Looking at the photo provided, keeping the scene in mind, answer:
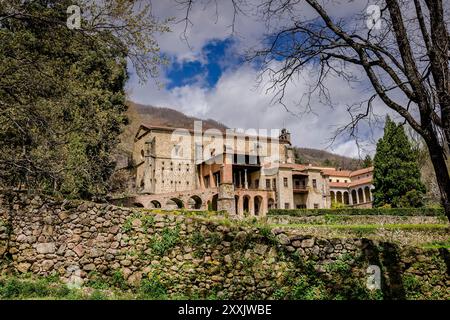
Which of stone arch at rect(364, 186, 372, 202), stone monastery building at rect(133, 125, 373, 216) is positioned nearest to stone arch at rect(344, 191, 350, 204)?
stone arch at rect(364, 186, 372, 202)

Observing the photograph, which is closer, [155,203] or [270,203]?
[155,203]

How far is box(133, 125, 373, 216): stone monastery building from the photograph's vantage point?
141 ft

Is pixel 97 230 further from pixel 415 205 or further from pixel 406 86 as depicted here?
pixel 415 205

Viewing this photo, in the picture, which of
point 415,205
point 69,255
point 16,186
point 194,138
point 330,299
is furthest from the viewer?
point 194,138

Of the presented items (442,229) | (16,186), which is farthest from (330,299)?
(442,229)

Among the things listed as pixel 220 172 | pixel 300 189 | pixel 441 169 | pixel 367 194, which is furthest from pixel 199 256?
pixel 367 194

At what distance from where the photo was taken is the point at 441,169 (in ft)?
18.6

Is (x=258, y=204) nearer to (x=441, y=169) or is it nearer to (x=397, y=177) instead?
(x=397, y=177)

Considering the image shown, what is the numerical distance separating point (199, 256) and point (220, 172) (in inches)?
1411

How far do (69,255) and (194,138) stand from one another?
4306 cm

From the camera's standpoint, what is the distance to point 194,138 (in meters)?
51.8

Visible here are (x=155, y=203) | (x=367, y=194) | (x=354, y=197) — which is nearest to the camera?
(x=155, y=203)

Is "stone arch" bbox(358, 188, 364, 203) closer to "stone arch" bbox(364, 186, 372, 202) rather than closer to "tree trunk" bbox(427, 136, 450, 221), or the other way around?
"stone arch" bbox(364, 186, 372, 202)

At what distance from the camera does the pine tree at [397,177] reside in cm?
4066
